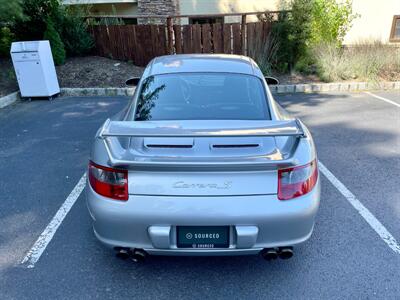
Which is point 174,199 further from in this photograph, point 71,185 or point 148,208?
point 71,185

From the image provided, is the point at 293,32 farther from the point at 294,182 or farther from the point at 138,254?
the point at 138,254

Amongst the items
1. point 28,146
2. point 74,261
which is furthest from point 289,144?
point 28,146

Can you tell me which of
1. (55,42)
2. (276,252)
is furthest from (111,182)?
(55,42)

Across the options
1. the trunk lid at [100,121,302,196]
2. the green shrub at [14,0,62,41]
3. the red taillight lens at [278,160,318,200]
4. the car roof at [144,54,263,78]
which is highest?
the green shrub at [14,0,62,41]

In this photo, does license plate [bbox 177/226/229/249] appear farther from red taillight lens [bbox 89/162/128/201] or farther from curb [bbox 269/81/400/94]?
curb [bbox 269/81/400/94]

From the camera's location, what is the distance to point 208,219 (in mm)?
2182

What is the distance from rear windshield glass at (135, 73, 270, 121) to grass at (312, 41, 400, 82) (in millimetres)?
6844

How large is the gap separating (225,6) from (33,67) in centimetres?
805

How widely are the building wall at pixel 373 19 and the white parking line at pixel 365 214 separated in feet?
30.2

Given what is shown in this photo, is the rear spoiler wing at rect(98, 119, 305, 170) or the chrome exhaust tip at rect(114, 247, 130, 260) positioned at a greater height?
the rear spoiler wing at rect(98, 119, 305, 170)

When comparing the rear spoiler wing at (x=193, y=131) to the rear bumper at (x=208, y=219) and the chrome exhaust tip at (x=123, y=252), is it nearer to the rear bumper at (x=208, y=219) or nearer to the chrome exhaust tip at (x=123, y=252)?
the rear bumper at (x=208, y=219)

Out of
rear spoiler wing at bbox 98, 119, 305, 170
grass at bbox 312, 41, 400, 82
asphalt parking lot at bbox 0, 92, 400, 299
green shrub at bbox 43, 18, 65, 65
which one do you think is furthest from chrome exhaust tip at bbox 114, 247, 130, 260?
green shrub at bbox 43, 18, 65, 65

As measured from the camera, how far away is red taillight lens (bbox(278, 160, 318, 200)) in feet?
7.32

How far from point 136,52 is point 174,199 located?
30.6ft
